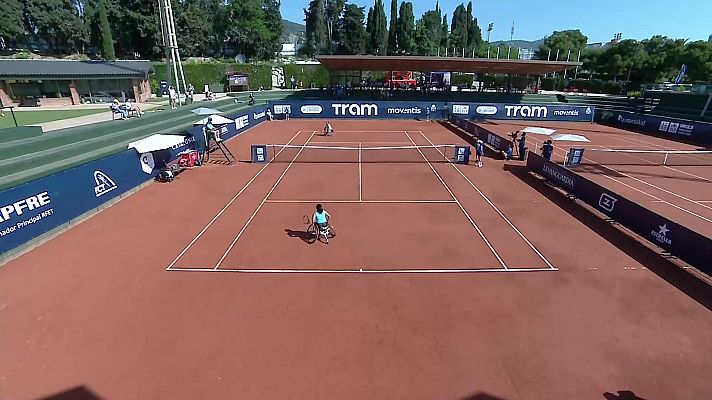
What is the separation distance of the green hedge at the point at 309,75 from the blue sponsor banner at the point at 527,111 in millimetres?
37891

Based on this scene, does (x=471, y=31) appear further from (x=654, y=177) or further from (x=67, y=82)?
(x=654, y=177)

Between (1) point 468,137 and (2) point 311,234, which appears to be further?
(1) point 468,137

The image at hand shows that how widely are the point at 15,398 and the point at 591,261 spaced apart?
14.6 meters

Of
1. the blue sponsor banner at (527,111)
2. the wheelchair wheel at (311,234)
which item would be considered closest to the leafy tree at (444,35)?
the blue sponsor banner at (527,111)

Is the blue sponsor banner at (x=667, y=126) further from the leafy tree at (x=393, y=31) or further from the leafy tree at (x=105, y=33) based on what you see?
the leafy tree at (x=105, y=33)

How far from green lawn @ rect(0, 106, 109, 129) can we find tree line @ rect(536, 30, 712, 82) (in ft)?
274

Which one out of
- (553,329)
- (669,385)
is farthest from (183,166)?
(669,385)

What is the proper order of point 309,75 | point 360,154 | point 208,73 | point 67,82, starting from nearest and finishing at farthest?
1. point 360,154
2. point 67,82
3. point 208,73
4. point 309,75

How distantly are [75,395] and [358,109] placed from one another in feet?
136

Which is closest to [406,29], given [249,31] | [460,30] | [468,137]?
[460,30]

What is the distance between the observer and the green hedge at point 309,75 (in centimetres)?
7444

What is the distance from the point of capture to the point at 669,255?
12.1 metres

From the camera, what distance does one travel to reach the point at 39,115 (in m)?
35.7

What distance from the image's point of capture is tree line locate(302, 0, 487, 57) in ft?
356
